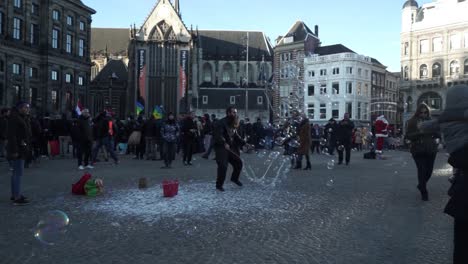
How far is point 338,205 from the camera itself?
8.91m

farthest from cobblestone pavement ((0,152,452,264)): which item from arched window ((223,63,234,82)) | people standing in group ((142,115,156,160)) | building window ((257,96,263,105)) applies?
arched window ((223,63,234,82))

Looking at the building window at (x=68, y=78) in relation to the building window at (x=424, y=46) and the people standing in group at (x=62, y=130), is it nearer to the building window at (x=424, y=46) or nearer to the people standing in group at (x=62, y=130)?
the people standing in group at (x=62, y=130)

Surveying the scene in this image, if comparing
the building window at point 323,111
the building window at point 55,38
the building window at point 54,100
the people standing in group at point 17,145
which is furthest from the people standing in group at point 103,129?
the building window at point 323,111

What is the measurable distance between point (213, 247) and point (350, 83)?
6469cm

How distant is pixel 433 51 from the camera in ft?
205

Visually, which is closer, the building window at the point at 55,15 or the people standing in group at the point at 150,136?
the people standing in group at the point at 150,136

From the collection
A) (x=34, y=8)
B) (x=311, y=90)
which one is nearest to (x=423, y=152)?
(x=34, y=8)

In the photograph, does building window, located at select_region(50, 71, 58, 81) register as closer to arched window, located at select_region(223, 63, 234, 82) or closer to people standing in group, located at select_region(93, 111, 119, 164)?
arched window, located at select_region(223, 63, 234, 82)

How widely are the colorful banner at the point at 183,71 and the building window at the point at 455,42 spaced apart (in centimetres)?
3928

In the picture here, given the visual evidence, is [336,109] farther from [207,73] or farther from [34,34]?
[34,34]

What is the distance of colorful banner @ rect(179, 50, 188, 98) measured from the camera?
7600 centimetres

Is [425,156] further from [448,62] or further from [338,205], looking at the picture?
[448,62]

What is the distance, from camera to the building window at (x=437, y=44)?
202 feet

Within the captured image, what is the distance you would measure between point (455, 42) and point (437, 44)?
8.44 feet
